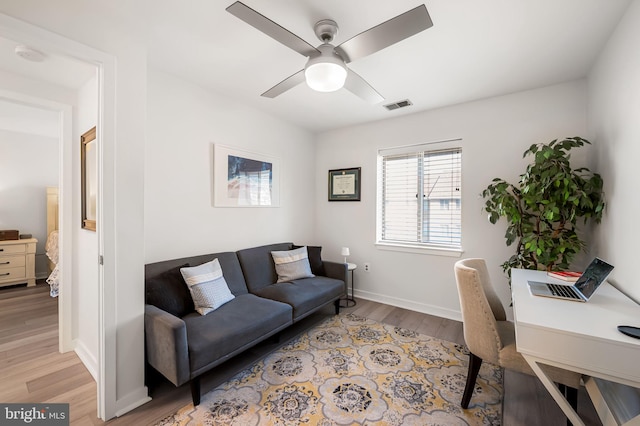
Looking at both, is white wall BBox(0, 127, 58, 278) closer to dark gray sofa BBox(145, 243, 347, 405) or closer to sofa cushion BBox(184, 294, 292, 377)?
dark gray sofa BBox(145, 243, 347, 405)

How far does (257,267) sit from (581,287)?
276 cm

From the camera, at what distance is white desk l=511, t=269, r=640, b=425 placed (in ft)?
3.30

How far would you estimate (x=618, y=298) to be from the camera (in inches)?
59.4

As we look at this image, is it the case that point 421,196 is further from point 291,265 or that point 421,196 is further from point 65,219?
point 65,219

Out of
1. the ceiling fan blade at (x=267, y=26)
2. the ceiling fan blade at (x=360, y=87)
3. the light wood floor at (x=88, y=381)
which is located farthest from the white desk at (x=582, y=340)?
the ceiling fan blade at (x=267, y=26)

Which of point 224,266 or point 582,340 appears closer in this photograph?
point 582,340

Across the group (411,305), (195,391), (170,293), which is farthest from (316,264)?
(195,391)

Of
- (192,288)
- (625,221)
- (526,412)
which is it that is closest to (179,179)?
(192,288)

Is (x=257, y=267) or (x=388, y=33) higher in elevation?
(x=388, y=33)

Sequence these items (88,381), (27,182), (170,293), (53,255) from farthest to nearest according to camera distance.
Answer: (27,182), (53,255), (170,293), (88,381)

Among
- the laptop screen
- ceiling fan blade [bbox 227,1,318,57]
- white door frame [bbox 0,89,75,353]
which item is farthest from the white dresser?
the laptop screen

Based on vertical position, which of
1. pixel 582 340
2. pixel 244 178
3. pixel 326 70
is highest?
pixel 326 70

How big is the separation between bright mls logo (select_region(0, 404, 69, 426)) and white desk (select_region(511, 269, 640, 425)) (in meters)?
2.63

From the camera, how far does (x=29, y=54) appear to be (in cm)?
177
